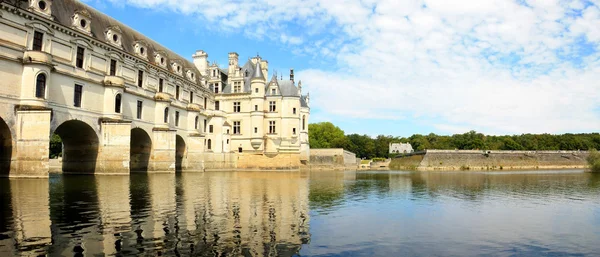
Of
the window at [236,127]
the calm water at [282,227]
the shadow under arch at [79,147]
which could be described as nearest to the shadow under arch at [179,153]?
the window at [236,127]

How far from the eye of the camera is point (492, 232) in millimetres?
10828

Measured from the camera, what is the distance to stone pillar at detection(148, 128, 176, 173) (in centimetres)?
3962

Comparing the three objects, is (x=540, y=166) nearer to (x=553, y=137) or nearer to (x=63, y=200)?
(x=553, y=137)

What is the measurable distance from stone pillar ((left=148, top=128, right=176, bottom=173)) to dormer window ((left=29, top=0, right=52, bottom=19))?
49.2ft

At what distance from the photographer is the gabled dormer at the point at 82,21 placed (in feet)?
104

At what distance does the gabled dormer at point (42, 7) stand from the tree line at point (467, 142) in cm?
8130

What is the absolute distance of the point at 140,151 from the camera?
40500 mm

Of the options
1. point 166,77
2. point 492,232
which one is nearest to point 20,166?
point 166,77

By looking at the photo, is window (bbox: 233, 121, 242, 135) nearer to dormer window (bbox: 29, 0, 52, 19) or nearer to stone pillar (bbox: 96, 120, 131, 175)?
stone pillar (bbox: 96, 120, 131, 175)

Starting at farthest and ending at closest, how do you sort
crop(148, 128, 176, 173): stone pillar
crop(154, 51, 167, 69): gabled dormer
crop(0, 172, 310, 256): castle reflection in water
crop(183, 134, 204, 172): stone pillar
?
crop(183, 134, 204, 172): stone pillar, crop(154, 51, 167, 69): gabled dormer, crop(148, 128, 176, 173): stone pillar, crop(0, 172, 310, 256): castle reflection in water

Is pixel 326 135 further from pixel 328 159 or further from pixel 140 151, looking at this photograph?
pixel 140 151

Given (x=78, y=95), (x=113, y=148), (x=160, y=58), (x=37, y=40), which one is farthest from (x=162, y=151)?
(x=37, y=40)

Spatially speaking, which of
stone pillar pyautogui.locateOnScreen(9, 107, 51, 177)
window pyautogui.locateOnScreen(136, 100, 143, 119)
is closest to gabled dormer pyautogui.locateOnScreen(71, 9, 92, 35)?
window pyautogui.locateOnScreen(136, 100, 143, 119)

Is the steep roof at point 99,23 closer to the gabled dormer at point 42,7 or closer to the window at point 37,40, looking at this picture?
the gabled dormer at point 42,7
